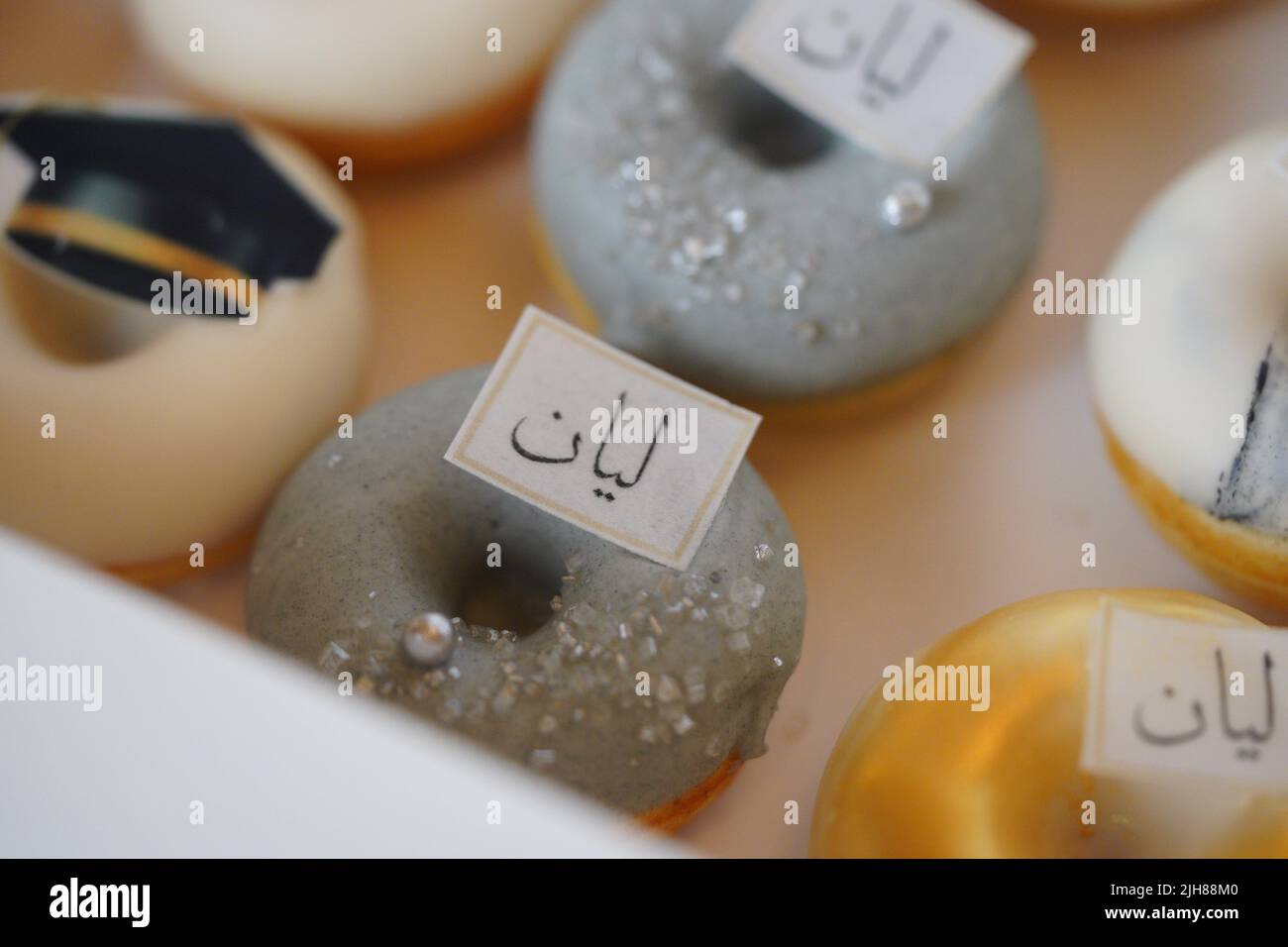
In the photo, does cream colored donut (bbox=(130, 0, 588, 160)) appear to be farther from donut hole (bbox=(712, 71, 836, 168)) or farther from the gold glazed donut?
the gold glazed donut

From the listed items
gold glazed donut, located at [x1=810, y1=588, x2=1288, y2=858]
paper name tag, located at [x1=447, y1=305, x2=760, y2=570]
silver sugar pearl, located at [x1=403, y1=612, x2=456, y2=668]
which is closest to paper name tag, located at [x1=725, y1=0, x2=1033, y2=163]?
paper name tag, located at [x1=447, y1=305, x2=760, y2=570]

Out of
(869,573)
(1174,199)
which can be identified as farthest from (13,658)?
(1174,199)

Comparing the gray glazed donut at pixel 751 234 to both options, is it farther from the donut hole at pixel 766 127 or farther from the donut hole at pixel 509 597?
the donut hole at pixel 509 597

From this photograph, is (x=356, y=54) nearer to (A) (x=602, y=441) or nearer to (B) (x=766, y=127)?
(B) (x=766, y=127)

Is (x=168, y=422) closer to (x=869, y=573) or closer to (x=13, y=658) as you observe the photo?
(x=13, y=658)

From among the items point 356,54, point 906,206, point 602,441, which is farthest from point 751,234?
point 356,54

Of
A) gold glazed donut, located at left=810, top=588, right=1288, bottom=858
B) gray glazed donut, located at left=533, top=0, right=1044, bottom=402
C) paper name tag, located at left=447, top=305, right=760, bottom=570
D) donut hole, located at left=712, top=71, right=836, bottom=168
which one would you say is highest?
donut hole, located at left=712, top=71, right=836, bottom=168

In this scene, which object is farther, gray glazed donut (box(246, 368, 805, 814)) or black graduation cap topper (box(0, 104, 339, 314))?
black graduation cap topper (box(0, 104, 339, 314))
